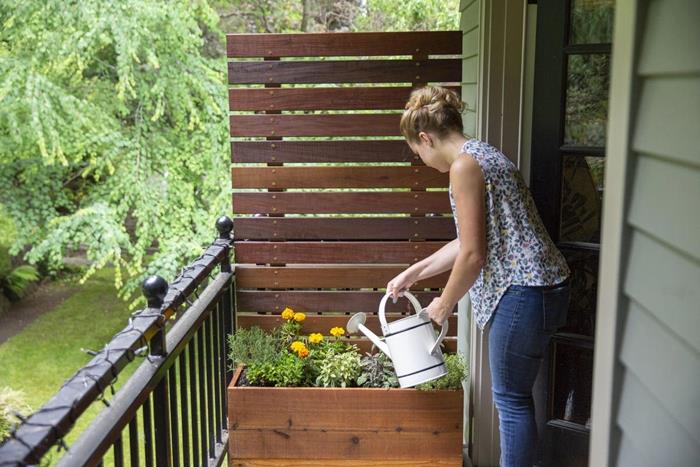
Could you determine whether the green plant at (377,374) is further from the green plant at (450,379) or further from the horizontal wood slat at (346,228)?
the horizontal wood slat at (346,228)

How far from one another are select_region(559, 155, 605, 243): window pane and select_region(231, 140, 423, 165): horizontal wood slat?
825mm

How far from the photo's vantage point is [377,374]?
2.86m

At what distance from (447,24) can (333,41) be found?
4.03m

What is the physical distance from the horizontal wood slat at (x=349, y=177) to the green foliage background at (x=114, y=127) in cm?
230

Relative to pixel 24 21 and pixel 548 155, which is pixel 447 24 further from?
pixel 548 155

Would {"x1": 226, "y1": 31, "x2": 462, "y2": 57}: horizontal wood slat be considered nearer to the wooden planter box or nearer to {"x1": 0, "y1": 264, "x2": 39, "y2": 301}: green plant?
the wooden planter box

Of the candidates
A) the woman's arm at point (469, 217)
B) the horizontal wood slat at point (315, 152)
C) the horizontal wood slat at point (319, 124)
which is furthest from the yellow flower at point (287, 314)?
the woman's arm at point (469, 217)

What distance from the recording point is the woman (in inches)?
85.3

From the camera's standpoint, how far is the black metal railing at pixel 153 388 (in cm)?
139

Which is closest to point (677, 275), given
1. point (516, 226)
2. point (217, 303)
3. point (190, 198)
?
point (516, 226)

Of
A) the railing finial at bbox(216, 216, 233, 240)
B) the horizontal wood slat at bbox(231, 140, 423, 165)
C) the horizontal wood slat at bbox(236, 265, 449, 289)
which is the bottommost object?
the horizontal wood slat at bbox(236, 265, 449, 289)

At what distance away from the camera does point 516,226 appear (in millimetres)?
2199

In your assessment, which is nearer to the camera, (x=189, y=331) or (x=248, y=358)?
(x=189, y=331)

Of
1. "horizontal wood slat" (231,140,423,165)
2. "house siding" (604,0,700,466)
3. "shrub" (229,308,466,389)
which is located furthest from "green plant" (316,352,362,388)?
"house siding" (604,0,700,466)
